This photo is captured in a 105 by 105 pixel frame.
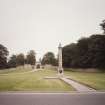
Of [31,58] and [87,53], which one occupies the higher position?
[31,58]

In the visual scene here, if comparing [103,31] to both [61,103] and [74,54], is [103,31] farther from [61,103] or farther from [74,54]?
[61,103]

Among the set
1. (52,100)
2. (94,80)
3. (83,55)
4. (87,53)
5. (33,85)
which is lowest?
(52,100)

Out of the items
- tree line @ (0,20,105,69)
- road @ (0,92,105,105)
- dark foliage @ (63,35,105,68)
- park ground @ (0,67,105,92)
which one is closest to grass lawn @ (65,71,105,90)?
park ground @ (0,67,105,92)

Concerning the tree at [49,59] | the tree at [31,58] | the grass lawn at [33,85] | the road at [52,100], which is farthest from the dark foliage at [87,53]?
the road at [52,100]

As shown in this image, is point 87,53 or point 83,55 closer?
point 87,53

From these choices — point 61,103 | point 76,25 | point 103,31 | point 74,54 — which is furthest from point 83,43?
point 61,103

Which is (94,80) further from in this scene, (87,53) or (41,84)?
(87,53)

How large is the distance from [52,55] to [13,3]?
80005mm

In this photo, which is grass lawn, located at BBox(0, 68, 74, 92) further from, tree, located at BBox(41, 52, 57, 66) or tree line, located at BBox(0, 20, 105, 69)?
tree, located at BBox(41, 52, 57, 66)

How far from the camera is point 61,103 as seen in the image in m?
9.27

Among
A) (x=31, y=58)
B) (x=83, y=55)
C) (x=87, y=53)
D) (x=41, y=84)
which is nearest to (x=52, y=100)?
(x=41, y=84)

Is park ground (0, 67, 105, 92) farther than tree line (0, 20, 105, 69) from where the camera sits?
No

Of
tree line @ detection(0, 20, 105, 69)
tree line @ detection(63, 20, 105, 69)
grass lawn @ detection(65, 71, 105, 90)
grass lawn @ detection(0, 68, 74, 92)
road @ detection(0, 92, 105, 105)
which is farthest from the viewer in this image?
tree line @ detection(63, 20, 105, 69)

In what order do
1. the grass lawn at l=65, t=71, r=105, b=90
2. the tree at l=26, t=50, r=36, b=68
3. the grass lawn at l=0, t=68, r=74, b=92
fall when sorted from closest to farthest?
1. the grass lawn at l=0, t=68, r=74, b=92
2. the grass lawn at l=65, t=71, r=105, b=90
3. the tree at l=26, t=50, r=36, b=68
